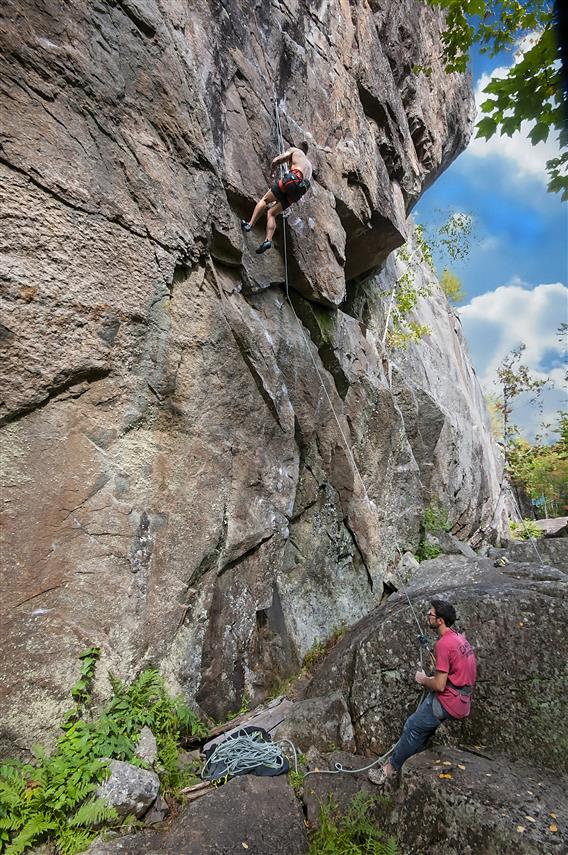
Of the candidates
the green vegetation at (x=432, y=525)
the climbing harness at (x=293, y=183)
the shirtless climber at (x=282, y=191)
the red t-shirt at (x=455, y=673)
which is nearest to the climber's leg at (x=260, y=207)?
the shirtless climber at (x=282, y=191)

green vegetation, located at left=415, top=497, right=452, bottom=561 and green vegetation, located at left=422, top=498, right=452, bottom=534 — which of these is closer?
green vegetation, located at left=415, top=497, right=452, bottom=561

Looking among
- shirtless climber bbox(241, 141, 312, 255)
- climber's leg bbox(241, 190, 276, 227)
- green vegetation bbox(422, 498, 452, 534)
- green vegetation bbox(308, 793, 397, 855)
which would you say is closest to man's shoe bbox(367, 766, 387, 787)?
green vegetation bbox(308, 793, 397, 855)

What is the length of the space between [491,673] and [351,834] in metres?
2.33

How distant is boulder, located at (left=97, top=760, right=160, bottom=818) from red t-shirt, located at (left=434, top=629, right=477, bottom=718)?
2861mm

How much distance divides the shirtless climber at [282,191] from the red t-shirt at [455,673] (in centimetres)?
642

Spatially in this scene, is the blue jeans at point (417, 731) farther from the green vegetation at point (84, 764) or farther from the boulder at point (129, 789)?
the boulder at point (129, 789)

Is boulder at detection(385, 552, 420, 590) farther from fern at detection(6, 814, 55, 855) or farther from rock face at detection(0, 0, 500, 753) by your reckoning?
fern at detection(6, 814, 55, 855)

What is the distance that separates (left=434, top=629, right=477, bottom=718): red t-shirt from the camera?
437cm

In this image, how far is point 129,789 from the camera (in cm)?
393

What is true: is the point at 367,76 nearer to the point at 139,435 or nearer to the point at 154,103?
the point at 154,103

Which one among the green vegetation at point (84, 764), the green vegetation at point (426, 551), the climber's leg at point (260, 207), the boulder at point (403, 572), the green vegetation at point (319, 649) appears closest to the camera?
the green vegetation at point (84, 764)

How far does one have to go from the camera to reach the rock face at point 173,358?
4.38m

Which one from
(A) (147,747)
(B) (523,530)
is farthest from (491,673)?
(B) (523,530)

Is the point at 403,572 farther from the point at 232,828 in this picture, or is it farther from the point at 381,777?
the point at 232,828
